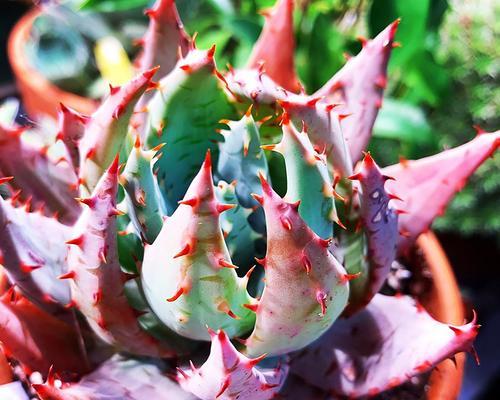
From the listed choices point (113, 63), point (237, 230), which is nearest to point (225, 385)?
point (237, 230)

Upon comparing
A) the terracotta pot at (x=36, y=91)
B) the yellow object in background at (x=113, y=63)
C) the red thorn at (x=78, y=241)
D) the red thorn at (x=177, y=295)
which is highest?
the red thorn at (x=78, y=241)

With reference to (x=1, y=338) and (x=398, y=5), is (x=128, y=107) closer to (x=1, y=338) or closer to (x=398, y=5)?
(x=1, y=338)

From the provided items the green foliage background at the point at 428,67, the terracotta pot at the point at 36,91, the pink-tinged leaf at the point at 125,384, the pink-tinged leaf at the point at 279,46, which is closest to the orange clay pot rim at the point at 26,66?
the terracotta pot at the point at 36,91

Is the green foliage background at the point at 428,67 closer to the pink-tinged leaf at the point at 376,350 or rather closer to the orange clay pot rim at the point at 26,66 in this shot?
the orange clay pot rim at the point at 26,66

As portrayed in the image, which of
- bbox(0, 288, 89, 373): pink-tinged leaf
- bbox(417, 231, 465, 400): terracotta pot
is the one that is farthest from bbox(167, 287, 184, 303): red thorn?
bbox(417, 231, 465, 400): terracotta pot

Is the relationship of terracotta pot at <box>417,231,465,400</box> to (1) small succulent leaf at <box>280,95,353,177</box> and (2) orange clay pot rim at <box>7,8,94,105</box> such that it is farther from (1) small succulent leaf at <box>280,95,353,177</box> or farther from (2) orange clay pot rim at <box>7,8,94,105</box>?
(2) orange clay pot rim at <box>7,8,94,105</box>

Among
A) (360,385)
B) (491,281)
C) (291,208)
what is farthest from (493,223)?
(291,208)
